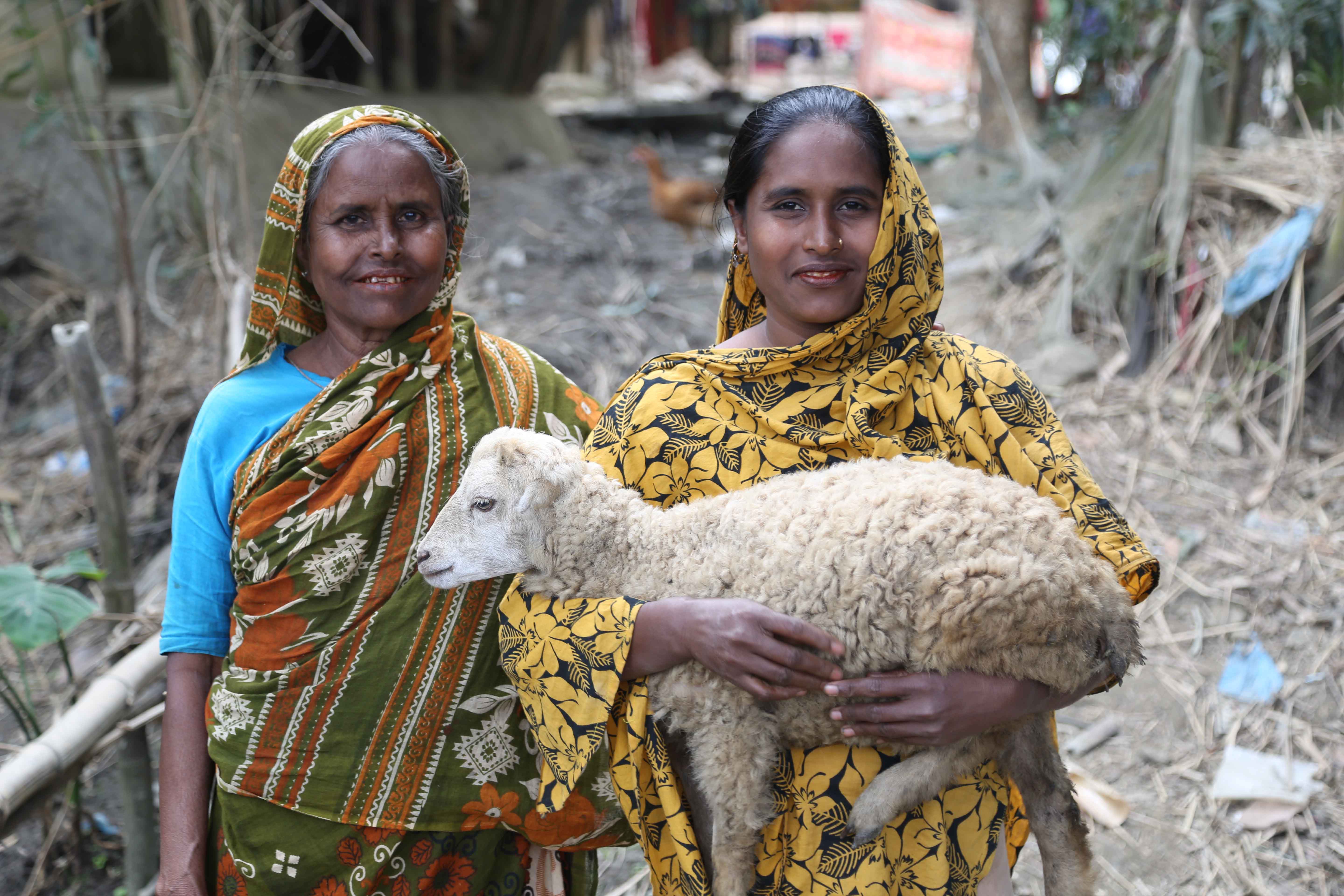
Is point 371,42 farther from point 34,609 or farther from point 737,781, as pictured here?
point 737,781

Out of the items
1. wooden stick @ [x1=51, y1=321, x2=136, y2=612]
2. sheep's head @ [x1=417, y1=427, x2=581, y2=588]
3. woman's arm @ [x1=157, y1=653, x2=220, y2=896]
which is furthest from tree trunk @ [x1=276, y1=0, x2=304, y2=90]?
sheep's head @ [x1=417, y1=427, x2=581, y2=588]

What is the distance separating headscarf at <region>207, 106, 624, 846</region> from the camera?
2027 millimetres

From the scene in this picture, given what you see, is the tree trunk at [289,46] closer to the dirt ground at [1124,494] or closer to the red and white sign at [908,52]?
the dirt ground at [1124,494]

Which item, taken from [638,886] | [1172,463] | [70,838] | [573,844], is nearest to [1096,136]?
[1172,463]

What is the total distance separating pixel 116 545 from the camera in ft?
11.4

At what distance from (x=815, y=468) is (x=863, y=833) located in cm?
68

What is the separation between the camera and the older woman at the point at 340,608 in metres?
2.04

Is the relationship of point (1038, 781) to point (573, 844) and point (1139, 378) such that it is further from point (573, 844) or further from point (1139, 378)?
point (1139, 378)

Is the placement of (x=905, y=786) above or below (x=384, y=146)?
below

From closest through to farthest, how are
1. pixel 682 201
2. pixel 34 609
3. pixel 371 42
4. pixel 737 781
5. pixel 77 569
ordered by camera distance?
pixel 737 781
pixel 34 609
pixel 77 569
pixel 682 201
pixel 371 42

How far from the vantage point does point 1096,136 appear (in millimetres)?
7547

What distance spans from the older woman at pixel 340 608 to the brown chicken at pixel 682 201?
23.3 ft

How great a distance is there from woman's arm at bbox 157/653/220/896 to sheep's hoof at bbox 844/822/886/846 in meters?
1.44

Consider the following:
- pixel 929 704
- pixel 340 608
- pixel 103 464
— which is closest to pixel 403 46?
pixel 103 464
